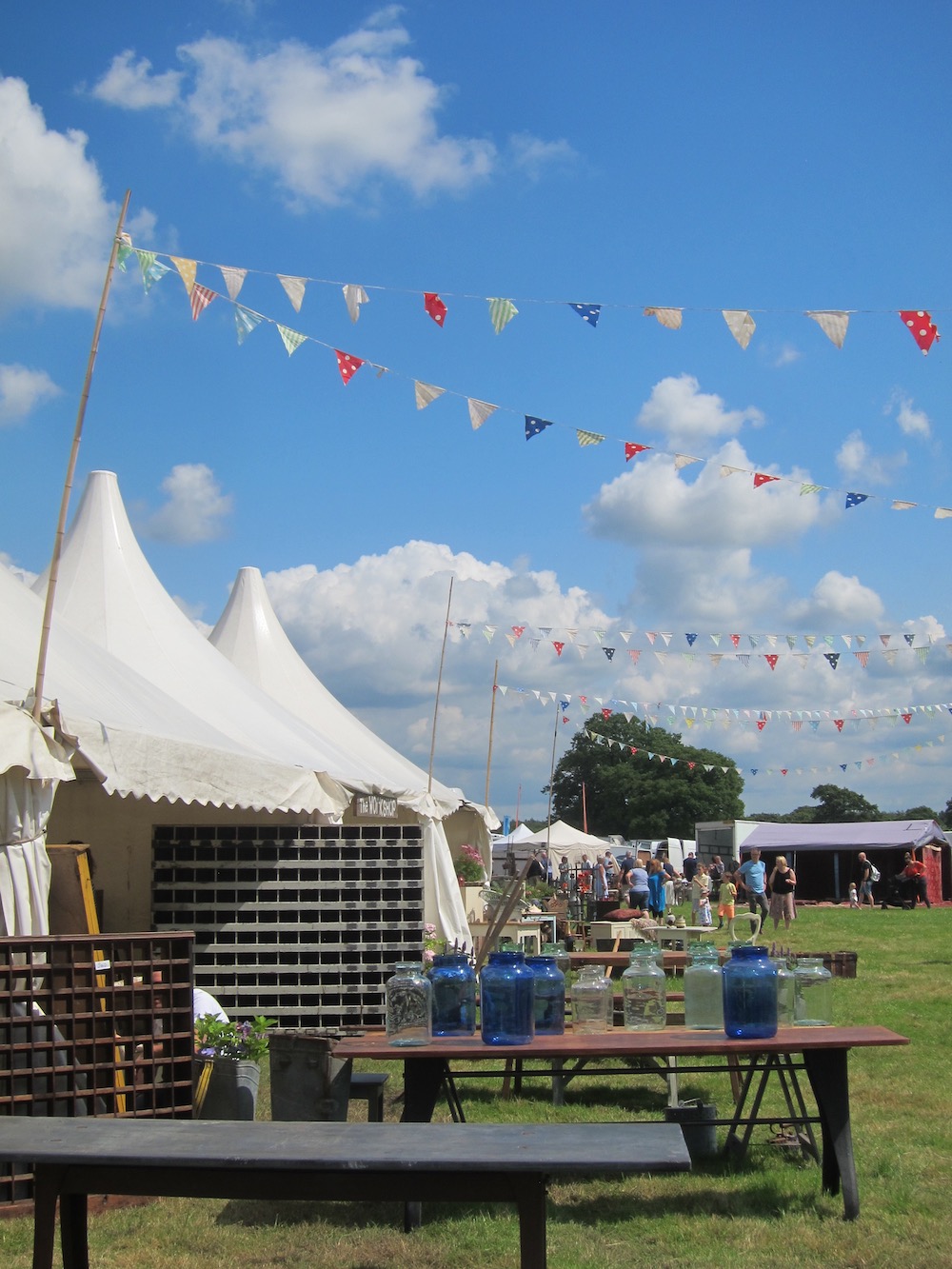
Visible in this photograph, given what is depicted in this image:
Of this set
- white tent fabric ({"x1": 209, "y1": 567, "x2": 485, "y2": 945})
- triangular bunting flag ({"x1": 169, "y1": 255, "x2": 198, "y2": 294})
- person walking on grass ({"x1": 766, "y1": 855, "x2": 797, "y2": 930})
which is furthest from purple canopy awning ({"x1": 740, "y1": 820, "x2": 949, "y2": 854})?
triangular bunting flag ({"x1": 169, "y1": 255, "x2": 198, "y2": 294})

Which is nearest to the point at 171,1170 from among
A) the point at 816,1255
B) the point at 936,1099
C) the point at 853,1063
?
the point at 816,1255

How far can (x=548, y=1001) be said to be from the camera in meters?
5.00

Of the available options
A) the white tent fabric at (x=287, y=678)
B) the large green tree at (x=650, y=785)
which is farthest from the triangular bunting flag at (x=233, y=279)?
the large green tree at (x=650, y=785)

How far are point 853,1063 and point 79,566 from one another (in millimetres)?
8251

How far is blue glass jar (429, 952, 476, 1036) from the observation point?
4961mm

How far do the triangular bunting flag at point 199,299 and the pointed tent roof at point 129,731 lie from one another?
2353mm

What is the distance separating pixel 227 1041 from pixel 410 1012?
1.54m

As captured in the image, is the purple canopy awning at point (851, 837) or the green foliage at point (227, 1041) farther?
the purple canopy awning at point (851, 837)

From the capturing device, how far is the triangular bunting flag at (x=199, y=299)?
7855 millimetres

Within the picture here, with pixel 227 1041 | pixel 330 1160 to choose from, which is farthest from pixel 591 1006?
pixel 330 1160

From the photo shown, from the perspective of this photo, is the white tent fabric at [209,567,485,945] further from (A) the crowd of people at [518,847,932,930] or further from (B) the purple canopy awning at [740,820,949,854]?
(B) the purple canopy awning at [740,820,949,854]

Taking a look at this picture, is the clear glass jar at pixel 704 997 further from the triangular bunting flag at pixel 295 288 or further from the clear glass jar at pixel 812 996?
the triangular bunting flag at pixel 295 288

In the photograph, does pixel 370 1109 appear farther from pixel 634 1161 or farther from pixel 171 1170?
pixel 634 1161

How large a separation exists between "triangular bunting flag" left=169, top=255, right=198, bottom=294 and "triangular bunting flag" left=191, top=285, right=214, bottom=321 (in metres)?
0.05
